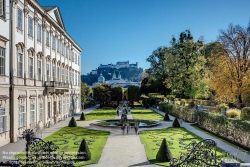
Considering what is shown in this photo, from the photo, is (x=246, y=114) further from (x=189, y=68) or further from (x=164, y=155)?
(x=189, y=68)

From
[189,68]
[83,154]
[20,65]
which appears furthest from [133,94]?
[83,154]

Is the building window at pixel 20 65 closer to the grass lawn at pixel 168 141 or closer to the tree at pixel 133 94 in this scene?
the grass lawn at pixel 168 141

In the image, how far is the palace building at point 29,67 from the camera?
2020 centimetres

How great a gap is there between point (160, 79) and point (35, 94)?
4926 centimetres

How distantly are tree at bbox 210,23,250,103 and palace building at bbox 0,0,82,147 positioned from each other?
76.5 feet

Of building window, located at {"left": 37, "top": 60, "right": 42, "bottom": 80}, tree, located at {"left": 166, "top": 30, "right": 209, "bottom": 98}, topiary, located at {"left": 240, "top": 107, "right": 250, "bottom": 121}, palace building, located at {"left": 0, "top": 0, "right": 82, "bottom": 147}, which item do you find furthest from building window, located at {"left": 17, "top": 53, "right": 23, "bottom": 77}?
tree, located at {"left": 166, "top": 30, "right": 209, "bottom": 98}

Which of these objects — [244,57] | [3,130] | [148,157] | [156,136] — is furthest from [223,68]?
[3,130]

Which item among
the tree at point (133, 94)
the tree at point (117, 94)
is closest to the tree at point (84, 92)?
the tree at point (117, 94)

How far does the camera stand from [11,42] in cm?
2106

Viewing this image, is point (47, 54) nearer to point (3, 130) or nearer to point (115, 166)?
point (3, 130)

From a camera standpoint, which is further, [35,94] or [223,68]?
[223,68]

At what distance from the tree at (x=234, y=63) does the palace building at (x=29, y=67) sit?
918 inches

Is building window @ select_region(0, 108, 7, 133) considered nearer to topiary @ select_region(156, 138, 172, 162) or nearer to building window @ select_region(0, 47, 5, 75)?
building window @ select_region(0, 47, 5, 75)

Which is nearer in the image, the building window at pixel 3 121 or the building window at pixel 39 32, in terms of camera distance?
the building window at pixel 3 121
